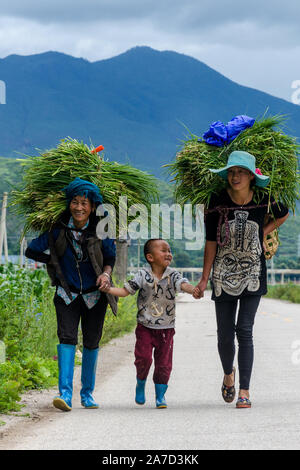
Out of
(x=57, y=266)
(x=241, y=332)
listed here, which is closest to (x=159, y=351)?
(x=241, y=332)

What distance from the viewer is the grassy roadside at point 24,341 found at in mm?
7629

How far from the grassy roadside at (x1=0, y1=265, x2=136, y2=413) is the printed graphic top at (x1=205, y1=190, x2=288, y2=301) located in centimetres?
196

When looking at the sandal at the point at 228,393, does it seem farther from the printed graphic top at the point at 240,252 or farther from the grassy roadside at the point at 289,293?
the grassy roadside at the point at 289,293

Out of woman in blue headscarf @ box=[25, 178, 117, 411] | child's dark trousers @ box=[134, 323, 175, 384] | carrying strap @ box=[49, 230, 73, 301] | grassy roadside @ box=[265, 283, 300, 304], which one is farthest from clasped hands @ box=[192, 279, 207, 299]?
grassy roadside @ box=[265, 283, 300, 304]

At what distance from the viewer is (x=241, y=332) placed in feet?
24.2

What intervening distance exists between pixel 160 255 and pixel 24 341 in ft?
9.62

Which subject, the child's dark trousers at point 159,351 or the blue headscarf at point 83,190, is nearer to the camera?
the blue headscarf at point 83,190

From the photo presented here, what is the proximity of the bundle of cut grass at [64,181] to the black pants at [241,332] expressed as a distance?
117 centimetres

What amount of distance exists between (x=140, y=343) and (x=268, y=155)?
195 cm

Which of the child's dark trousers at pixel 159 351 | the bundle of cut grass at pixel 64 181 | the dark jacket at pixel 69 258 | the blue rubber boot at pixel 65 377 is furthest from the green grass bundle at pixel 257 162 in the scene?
the blue rubber boot at pixel 65 377

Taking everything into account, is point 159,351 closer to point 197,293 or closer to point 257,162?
point 197,293

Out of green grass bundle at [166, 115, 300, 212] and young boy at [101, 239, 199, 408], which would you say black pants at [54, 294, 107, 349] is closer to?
young boy at [101, 239, 199, 408]
